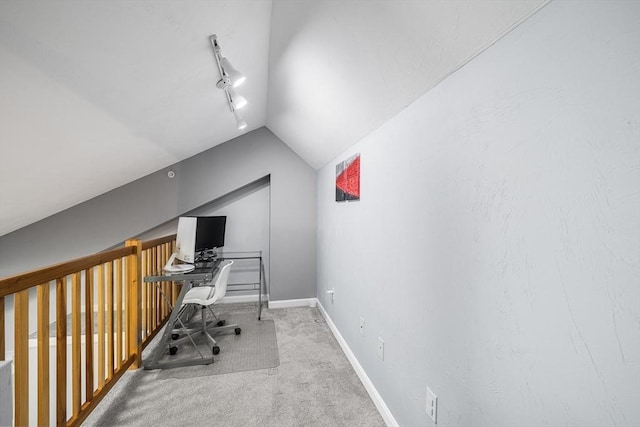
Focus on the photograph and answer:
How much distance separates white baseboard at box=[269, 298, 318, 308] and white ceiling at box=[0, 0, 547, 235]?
2154mm

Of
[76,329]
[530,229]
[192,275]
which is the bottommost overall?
[76,329]

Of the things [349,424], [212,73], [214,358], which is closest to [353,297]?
[349,424]

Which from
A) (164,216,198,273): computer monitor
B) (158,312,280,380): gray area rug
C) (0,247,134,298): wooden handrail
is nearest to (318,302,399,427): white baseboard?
(158,312,280,380): gray area rug

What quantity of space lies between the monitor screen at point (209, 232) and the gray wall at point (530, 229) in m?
2.54

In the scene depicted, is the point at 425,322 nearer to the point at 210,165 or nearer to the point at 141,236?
the point at 210,165

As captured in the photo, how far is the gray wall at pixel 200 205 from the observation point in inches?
126

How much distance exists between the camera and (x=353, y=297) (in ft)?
7.63

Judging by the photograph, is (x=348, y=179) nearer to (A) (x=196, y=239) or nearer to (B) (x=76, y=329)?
(A) (x=196, y=239)

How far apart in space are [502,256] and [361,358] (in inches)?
63.3

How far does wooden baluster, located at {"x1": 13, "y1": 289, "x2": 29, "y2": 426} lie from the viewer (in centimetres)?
116

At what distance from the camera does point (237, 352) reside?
252 cm

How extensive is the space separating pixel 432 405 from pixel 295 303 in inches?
106

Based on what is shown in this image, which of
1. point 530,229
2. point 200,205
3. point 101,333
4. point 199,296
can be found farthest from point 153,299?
point 530,229

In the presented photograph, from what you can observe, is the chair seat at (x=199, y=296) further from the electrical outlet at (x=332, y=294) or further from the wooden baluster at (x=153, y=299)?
the electrical outlet at (x=332, y=294)
